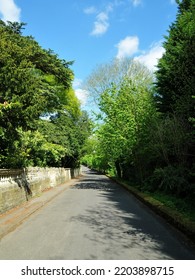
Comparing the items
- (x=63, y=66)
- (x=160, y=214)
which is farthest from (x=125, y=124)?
(x=160, y=214)

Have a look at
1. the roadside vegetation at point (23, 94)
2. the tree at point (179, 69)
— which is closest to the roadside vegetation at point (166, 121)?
the tree at point (179, 69)

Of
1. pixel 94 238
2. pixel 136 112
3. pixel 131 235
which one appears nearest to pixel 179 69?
pixel 136 112

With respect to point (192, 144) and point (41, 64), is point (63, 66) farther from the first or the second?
point (192, 144)

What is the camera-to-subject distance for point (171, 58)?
20250mm

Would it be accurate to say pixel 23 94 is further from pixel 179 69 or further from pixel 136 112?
pixel 136 112

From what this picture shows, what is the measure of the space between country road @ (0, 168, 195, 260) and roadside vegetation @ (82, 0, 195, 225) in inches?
76.8

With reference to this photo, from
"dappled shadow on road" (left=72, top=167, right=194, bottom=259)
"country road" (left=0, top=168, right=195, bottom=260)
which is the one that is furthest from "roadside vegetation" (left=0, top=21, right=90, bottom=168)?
"dappled shadow on road" (left=72, top=167, right=194, bottom=259)

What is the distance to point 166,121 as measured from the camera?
62.2 feet

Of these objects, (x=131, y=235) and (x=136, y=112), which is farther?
(x=136, y=112)

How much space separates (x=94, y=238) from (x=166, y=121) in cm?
1163

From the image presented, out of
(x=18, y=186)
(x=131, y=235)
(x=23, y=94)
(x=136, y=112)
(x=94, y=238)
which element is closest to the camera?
(x=94, y=238)

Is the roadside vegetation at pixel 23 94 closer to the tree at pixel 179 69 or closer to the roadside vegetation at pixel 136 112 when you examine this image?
the roadside vegetation at pixel 136 112

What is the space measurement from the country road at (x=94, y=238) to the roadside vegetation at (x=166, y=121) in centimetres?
195

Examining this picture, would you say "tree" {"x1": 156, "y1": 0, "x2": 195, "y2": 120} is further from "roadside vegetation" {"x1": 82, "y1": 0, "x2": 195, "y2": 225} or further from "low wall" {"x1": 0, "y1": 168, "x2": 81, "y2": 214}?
"low wall" {"x1": 0, "y1": 168, "x2": 81, "y2": 214}
